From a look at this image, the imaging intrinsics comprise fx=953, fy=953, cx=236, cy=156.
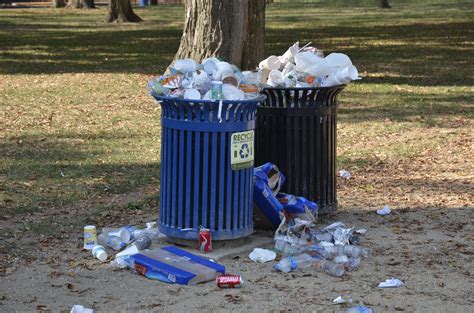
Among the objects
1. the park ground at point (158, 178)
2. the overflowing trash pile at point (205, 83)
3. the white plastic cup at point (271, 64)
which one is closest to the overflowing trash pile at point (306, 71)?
the white plastic cup at point (271, 64)

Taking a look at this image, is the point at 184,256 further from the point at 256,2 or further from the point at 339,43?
the point at 339,43

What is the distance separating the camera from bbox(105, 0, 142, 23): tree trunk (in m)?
34.4

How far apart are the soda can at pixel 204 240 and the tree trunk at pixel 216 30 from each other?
7.07 m

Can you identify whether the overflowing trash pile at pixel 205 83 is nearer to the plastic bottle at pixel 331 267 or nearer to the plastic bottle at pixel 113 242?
the plastic bottle at pixel 113 242

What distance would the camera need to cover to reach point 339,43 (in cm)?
2408

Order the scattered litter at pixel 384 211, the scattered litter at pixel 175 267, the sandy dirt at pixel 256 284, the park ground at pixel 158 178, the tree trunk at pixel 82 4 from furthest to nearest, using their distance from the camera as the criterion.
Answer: the tree trunk at pixel 82 4 → the scattered litter at pixel 384 211 → the scattered litter at pixel 175 267 → the park ground at pixel 158 178 → the sandy dirt at pixel 256 284

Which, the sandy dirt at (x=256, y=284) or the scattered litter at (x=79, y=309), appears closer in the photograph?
the scattered litter at (x=79, y=309)

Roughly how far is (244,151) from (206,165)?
0.92 feet

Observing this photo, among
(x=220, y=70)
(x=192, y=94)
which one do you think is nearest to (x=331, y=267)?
(x=192, y=94)

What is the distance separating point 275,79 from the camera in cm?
684

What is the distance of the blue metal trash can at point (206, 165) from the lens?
6.00 metres

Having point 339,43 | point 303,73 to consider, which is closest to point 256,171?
point 303,73

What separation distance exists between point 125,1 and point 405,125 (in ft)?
81.0

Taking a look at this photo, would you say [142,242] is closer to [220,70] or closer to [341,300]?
[220,70]
